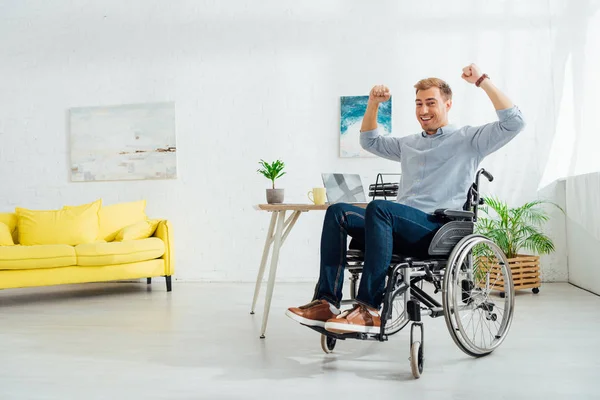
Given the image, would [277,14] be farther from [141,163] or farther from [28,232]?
[28,232]

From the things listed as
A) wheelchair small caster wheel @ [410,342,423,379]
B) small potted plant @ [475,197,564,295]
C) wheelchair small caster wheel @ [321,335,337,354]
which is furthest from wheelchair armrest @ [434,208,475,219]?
small potted plant @ [475,197,564,295]

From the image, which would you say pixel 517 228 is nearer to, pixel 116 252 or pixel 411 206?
pixel 411 206

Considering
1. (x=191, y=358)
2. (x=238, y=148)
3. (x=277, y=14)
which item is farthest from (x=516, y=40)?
(x=191, y=358)

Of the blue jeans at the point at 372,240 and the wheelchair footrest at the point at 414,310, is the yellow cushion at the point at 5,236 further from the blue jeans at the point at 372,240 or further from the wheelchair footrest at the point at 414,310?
the wheelchair footrest at the point at 414,310

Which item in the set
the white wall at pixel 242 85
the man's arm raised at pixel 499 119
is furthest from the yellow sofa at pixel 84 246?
the man's arm raised at pixel 499 119

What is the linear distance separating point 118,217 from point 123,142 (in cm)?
76

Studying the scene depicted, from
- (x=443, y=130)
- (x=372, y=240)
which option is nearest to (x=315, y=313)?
(x=372, y=240)

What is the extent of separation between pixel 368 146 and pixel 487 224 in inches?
94.9

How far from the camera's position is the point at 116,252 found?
166 inches

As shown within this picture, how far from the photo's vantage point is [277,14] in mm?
5023

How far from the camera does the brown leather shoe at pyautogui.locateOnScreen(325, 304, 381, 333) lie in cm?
196

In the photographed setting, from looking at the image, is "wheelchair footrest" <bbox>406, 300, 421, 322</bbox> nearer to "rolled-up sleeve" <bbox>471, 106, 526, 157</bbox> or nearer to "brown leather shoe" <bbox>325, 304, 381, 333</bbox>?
"brown leather shoe" <bbox>325, 304, 381, 333</bbox>

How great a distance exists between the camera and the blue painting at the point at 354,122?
4.86m

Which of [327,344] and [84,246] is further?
[84,246]
